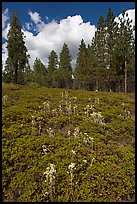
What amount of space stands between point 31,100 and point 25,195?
9.52 m

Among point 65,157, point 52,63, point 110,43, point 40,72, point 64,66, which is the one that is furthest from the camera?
point 40,72

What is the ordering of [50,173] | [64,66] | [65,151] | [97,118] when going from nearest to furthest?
[50,173] < [65,151] < [97,118] < [64,66]

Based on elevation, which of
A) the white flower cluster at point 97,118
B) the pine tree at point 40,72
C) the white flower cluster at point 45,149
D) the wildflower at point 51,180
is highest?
the pine tree at point 40,72

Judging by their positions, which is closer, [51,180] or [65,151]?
[51,180]

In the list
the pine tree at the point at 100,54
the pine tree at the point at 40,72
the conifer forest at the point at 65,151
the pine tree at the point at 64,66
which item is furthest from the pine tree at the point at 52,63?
the conifer forest at the point at 65,151

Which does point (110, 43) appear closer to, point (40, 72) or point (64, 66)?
point (64, 66)

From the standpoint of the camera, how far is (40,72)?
232 ft

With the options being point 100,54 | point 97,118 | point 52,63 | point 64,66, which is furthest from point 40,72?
point 97,118

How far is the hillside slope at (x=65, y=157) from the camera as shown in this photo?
6.75 m

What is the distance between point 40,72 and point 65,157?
210 ft

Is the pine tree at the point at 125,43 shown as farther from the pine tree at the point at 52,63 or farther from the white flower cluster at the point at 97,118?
the pine tree at the point at 52,63

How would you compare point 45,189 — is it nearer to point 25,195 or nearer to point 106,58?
point 25,195

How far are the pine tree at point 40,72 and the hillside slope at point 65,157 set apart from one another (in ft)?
169

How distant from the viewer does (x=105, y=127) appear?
39.6 ft
